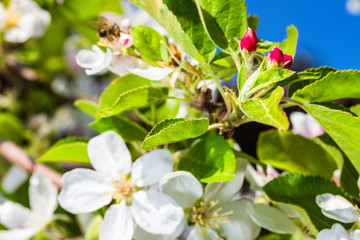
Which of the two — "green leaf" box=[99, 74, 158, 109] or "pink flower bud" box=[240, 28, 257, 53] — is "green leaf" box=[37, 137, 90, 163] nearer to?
"green leaf" box=[99, 74, 158, 109]

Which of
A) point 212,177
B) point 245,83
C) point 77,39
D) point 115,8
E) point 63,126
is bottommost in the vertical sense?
point 63,126

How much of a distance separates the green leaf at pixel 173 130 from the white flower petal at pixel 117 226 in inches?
4.4

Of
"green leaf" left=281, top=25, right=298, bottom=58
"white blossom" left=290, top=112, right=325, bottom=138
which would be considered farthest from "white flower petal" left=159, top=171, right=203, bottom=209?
"white blossom" left=290, top=112, right=325, bottom=138

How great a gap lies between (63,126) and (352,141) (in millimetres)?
1164

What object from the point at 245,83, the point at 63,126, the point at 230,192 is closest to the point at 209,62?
the point at 245,83

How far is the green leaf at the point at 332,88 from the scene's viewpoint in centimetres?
45

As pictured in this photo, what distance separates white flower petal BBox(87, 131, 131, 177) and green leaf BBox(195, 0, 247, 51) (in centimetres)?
19

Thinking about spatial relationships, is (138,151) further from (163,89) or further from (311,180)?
(311,180)

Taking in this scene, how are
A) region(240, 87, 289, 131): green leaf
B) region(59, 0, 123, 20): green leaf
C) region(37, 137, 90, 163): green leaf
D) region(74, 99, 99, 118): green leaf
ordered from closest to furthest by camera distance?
region(240, 87, 289, 131): green leaf → region(37, 137, 90, 163): green leaf → region(74, 99, 99, 118): green leaf → region(59, 0, 123, 20): green leaf

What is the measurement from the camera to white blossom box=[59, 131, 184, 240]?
1.61 feet

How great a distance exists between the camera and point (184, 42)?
44cm

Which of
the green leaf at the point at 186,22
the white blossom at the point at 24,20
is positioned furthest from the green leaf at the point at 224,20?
the white blossom at the point at 24,20

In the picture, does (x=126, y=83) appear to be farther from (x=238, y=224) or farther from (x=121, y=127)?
(x=238, y=224)

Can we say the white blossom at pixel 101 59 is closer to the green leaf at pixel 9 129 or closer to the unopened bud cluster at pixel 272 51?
the unopened bud cluster at pixel 272 51
